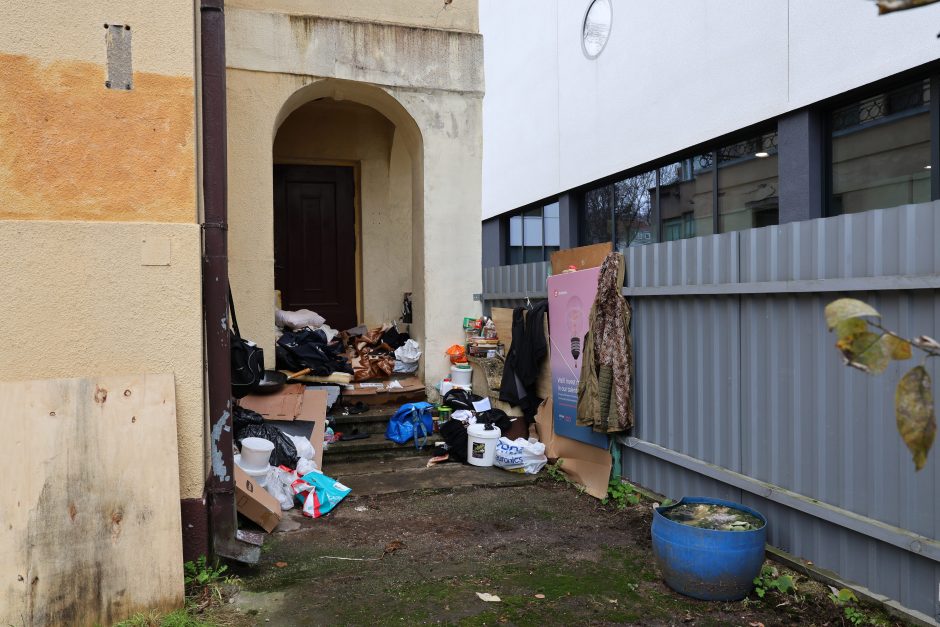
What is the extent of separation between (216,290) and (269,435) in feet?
6.57

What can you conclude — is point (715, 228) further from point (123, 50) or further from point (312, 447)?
point (123, 50)

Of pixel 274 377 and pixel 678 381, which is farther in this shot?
pixel 274 377

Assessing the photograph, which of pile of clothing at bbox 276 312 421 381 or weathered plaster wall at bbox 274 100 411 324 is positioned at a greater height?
weathered plaster wall at bbox 274 100 411 324

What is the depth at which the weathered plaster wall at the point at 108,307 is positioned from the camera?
339cm

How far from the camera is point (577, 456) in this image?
5859 mm

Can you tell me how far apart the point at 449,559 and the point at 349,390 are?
3.56 m

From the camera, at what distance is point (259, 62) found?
7098 millimetres

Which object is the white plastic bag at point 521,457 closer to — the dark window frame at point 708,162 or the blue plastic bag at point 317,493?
the blue plastic bag at point 317,493

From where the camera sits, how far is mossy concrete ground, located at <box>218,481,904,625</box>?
345cm

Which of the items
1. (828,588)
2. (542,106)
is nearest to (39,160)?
(828,588)

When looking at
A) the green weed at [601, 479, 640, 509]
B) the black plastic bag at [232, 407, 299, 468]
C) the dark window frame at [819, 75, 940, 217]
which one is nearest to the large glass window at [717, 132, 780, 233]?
the dark window frame at [819, 75, 940, 217]

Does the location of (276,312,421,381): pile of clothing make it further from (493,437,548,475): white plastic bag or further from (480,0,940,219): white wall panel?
(480,0,940,219): white wall panel

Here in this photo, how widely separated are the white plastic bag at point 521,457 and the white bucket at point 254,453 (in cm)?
223

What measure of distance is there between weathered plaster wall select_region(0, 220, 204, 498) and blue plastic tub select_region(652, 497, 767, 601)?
277 centimetres
